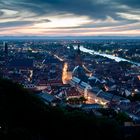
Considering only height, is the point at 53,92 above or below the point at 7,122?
below

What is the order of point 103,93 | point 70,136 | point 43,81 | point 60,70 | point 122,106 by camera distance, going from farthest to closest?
point 60,70, point 43,81, point 103,93, point 122,106, point 70,136

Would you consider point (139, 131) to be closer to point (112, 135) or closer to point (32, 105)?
point (112, 135)

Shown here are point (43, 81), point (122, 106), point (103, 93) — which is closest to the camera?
point (122, 106)

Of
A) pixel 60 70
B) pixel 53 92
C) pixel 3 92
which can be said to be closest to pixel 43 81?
pixel 53 92

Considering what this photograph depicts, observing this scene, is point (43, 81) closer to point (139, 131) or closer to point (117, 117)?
point (117, 117)

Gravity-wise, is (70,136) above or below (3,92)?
below

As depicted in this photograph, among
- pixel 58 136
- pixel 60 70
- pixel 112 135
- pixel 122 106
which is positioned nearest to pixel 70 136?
pixel 58 136

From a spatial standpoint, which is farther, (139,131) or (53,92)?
(53,92)

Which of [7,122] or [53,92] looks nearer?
[7,122]

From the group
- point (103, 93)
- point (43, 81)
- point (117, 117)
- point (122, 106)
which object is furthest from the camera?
point (43, 81)

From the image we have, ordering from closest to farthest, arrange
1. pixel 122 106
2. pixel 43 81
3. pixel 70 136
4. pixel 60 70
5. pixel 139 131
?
pixel 70 136 → pixel 139 131 → pixel 122 106 → pixel 43 81 → pixel 60 70
